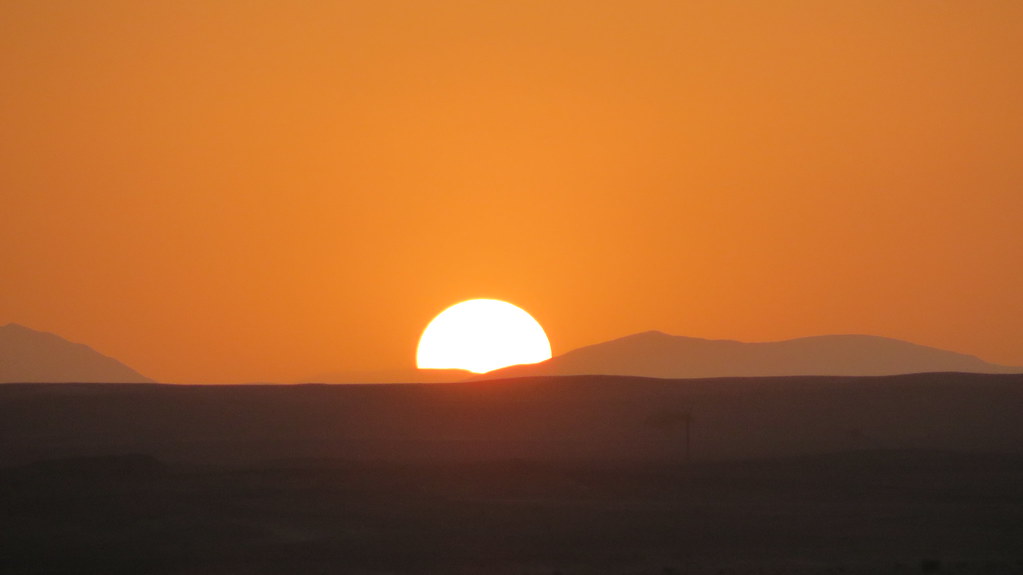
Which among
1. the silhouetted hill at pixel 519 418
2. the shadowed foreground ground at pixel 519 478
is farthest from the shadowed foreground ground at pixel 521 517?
the silhouetted hill at pixel 519 418

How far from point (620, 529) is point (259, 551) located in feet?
28.7

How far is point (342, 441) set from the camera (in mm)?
54406

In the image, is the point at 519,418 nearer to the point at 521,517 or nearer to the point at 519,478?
the point at 519,478

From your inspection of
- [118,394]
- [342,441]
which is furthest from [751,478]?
[118,394]

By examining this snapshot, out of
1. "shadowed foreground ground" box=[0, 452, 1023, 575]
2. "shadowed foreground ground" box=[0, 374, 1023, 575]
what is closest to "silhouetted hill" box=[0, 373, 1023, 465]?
"shadowed foreground ground" box=[0, 374, 1023, 575]

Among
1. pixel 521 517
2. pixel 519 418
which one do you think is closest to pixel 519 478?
pixel 521 517

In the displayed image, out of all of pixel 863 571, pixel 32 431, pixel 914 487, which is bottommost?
pixel 863 571

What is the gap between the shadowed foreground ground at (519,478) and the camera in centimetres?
3056

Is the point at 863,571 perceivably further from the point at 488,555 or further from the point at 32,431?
the point at 32,431

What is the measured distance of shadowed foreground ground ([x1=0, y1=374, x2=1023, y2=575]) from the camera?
30.6 metres

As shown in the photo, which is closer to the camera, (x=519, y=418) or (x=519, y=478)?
(x=519, y=478)

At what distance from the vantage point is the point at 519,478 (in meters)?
42.0

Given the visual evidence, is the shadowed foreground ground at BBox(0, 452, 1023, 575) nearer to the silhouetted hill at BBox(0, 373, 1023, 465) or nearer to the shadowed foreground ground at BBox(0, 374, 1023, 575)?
the shadowed foreground ground at BBox(0, 374, 1023, 575)

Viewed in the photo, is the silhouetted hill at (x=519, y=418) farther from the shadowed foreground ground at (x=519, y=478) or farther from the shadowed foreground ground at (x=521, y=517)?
the shadowed foreground ground at (x=521, y=517)
